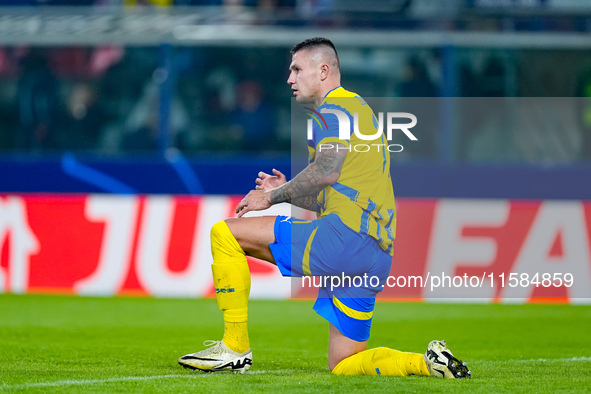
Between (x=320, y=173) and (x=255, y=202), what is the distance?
0.39 m

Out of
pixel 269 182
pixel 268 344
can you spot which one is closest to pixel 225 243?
pixel 269 182

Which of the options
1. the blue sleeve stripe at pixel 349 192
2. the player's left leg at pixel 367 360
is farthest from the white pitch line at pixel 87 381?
the blue sleeve stripe at pixel 349 192

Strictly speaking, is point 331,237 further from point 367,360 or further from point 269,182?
point 367,360

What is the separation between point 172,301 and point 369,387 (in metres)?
5.20

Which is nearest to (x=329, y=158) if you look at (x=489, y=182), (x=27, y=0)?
(x=489, y=182)

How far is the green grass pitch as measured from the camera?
4.82m

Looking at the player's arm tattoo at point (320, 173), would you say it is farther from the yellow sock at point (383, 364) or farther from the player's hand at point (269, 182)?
the yellow sock at point (383, 364)

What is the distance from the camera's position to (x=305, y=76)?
5.09 meters

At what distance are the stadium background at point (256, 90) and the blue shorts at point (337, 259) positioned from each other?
624 cm

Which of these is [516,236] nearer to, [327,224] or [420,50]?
[420,50]

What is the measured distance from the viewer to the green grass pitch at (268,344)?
190 inches

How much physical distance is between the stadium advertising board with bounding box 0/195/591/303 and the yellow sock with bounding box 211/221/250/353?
182 inches

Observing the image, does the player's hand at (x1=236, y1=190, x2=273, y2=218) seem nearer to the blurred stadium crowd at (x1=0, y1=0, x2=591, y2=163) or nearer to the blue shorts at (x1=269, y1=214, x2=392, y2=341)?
the blue shorts at (x1=269, y1=214, x2=392, y2=341)

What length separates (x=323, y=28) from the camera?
12.0 metres
